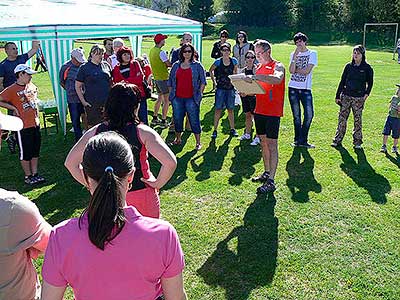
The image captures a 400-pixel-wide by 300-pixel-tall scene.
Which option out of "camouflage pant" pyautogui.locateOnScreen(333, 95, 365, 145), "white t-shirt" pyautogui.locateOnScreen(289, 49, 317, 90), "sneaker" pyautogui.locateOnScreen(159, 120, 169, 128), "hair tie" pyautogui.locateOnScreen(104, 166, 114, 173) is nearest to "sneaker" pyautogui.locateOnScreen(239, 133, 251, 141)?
"white t-shirt" pyautogui.locateOnScreen(289, 49, 317, 90)

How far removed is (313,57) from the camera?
677cm

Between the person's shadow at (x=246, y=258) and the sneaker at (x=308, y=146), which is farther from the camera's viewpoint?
the sneaker at (x=308, y=146)

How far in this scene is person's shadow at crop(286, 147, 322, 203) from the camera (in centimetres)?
530

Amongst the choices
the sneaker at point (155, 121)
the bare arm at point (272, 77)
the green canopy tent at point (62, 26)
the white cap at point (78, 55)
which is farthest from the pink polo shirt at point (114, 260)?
the sneaker at point (155, 121)

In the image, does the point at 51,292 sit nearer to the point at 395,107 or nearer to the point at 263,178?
the point at 263,178

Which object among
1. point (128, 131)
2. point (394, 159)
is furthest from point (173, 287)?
point (394, 159)

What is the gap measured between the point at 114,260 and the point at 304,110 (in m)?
6.16

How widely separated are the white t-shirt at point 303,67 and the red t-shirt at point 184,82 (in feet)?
5.80

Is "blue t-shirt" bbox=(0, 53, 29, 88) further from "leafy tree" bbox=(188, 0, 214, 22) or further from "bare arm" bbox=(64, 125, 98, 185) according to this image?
"leafy tree" bbox=(188, 0, 214, 22)

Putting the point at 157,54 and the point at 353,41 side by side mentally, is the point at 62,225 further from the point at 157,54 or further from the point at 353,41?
the point at 353,41

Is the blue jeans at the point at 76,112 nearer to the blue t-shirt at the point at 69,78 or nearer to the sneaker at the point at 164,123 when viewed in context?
the blue t-shirt at the point at 69,78

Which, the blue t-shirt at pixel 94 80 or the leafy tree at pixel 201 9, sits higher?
the leafy tree at pixel 201 9

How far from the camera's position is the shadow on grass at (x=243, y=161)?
585cm

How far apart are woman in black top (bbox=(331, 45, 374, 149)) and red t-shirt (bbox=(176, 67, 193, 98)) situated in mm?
2549
